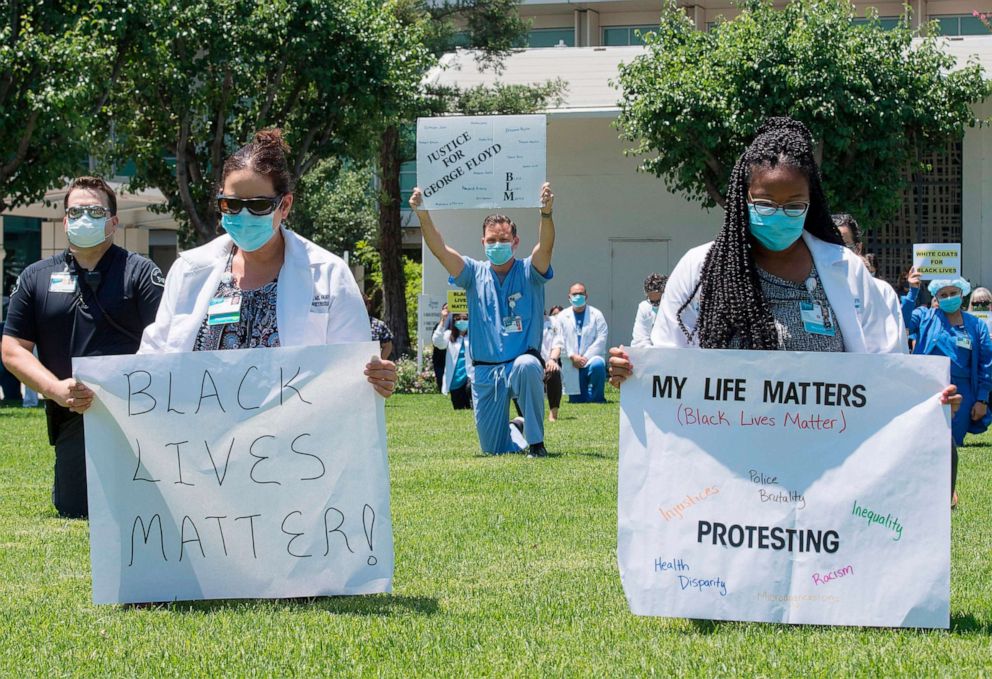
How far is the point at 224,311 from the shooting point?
568cm

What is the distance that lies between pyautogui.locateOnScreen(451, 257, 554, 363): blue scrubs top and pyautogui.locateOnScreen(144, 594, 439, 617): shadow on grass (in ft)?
20.0

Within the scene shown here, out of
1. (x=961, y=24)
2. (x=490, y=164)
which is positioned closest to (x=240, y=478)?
(x=490, y=164)

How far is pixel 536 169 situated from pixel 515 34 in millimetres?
15675

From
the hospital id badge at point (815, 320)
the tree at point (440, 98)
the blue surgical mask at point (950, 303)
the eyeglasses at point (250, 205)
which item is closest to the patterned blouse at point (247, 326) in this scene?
the eyeglasses at point (250, 205)

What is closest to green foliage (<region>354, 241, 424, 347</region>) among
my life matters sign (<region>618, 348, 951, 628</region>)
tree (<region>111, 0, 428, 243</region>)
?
tree (<region>111, 0, 428, 243</region>)

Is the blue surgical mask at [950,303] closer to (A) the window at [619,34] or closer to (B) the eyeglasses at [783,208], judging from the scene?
(B) the eyeglasses at [783,208]

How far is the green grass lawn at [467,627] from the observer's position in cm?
462

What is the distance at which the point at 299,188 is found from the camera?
3030 cm

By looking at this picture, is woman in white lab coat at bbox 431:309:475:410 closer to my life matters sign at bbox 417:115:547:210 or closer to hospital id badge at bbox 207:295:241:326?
my life matters sign at bbox 417:115:547:210

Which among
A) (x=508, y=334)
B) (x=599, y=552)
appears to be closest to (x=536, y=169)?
(x=508, y=334)

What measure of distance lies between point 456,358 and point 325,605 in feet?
54.0

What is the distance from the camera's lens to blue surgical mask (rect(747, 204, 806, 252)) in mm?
5098

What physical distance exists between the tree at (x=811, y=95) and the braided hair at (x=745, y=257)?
68.6ft

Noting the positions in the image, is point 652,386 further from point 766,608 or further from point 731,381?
point 766,608
